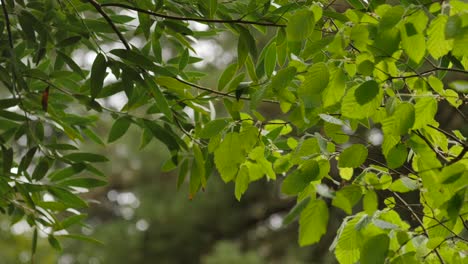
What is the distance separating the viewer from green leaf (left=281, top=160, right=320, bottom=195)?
660 mm

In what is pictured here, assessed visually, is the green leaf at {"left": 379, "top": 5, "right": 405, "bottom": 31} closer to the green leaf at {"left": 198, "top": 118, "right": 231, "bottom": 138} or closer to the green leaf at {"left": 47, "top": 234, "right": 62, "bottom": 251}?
the green leaf at {"left": 198, "top": 118, "right": 231, "bottom": 138}

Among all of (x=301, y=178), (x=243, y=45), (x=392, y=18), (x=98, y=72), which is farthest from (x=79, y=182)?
(x=392, y=18)

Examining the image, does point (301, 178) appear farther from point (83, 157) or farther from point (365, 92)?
point (83, 157)

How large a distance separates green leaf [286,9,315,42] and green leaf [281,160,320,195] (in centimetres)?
12

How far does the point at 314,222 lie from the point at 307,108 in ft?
0.53

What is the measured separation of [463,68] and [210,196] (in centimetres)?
364

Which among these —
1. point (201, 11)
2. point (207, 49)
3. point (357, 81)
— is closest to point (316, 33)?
point (357, 81)

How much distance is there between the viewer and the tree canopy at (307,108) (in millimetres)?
630

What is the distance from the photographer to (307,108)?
71 cm

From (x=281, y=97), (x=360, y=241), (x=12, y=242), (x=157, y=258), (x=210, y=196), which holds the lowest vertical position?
(x=157, y=258)

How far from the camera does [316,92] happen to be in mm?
650

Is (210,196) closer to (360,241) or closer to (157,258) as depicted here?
(157,258)

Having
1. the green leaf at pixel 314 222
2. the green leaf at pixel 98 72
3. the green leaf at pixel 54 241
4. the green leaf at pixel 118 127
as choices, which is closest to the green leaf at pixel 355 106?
the green leaf at pixel 314 222

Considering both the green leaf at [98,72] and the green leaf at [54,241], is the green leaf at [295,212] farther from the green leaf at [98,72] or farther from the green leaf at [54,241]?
the green leaf at [54,241]
